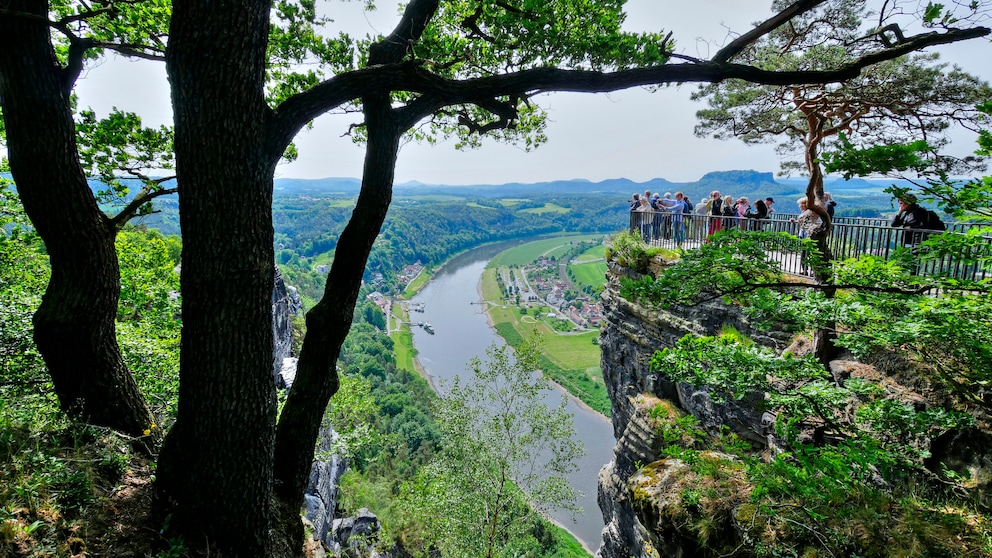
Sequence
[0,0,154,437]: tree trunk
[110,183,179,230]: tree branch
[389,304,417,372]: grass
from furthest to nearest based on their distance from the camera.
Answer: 1. [389,304,417,372]: grass
2. [110,183,179,230]: tree branch
3. [0,0,154,437]: tree trunk

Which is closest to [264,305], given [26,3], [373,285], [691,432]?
[26,3]

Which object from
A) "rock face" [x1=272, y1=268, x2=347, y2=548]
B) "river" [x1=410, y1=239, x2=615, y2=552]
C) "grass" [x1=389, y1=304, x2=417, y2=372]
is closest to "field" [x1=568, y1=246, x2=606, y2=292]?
"river" [x1=410, y1=239, x2=615, y2=552]

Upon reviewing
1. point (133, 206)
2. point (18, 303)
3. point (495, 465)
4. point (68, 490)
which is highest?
point (133, 206)

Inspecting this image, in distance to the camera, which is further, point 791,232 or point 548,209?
point 548,209

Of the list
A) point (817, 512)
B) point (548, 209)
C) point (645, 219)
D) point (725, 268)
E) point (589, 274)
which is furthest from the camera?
point (548, 209)

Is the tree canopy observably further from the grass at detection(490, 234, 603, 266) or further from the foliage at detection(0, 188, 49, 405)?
the grass at detection(490, 234, 603, 266)

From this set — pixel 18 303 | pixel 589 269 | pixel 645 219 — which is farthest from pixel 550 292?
pixel 18 303

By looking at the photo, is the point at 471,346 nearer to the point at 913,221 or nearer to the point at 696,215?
the point at 696,215
